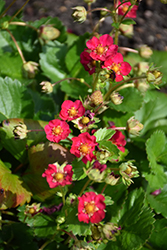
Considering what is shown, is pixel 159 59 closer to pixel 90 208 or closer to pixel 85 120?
pixel 85 120

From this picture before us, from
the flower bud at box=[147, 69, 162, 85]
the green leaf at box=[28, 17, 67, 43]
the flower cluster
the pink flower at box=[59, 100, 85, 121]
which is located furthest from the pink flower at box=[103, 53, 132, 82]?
the green leaf at box=[28, 17, 67, 43]

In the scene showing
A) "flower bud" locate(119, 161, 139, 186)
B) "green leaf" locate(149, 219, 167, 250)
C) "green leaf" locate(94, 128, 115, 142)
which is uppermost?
"green leaf" locate(94, 128, 115, 142)

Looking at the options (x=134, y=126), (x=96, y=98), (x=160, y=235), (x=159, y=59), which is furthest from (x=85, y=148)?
(x=159, y=59)

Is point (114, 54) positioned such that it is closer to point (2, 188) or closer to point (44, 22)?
point (2, 188)

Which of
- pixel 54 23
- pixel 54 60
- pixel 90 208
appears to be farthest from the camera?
pixel 54 23

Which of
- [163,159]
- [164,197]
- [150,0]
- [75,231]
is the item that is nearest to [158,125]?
[163,159]

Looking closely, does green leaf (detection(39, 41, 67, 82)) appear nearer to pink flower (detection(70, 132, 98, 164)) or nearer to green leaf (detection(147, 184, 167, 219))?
pink flower (detection(70, 132, 98, 164))
